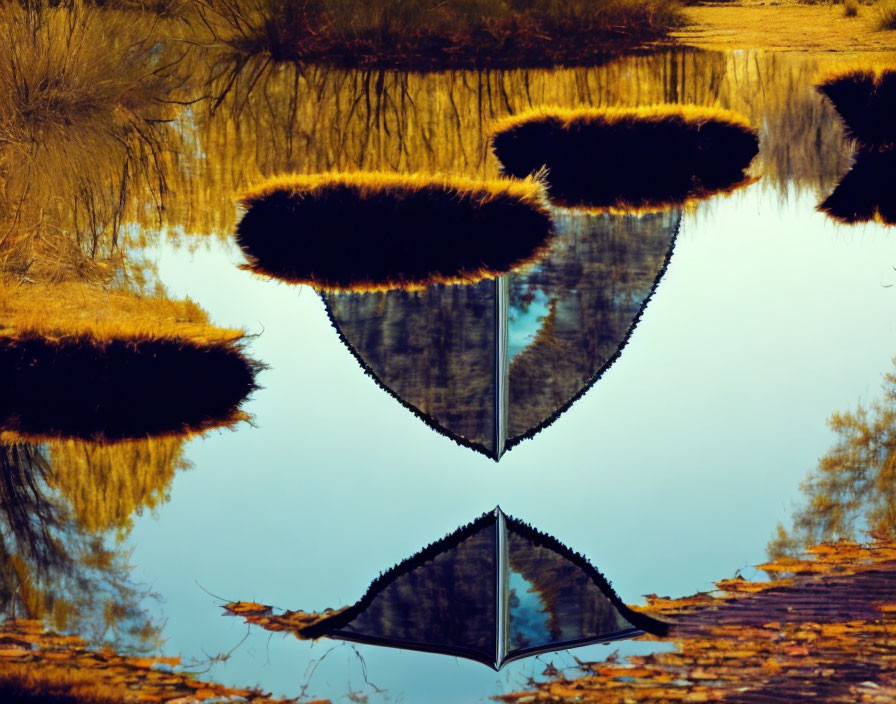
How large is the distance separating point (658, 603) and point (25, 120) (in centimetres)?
151

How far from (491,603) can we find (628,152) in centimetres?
89

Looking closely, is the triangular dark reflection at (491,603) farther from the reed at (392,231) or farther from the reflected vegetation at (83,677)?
the reed at (392,231)

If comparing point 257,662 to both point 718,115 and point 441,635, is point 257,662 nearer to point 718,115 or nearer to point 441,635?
point 441,635

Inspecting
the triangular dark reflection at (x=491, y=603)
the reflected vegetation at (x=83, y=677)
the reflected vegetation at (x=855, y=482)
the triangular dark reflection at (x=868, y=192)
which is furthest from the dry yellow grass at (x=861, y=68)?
the reflected vegetation at (x=83, y=677)

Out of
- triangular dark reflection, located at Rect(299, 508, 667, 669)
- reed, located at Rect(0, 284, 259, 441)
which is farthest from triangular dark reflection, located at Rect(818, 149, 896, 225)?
reed, located at Rect(0, 284, 259, 441)

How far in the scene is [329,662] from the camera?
1.75m

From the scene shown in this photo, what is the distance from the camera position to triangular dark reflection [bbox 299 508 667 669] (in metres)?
1.76

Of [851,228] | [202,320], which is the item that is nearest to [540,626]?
[202,320]

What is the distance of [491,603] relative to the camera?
70.3 inches

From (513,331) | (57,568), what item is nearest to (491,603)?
(513,331)

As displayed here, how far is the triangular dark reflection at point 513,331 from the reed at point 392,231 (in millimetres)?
34

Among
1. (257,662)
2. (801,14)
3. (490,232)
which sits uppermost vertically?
(801,14)

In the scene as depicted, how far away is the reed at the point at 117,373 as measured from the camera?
6.11 ft

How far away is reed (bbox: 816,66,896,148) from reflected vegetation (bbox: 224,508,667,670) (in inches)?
39.9
